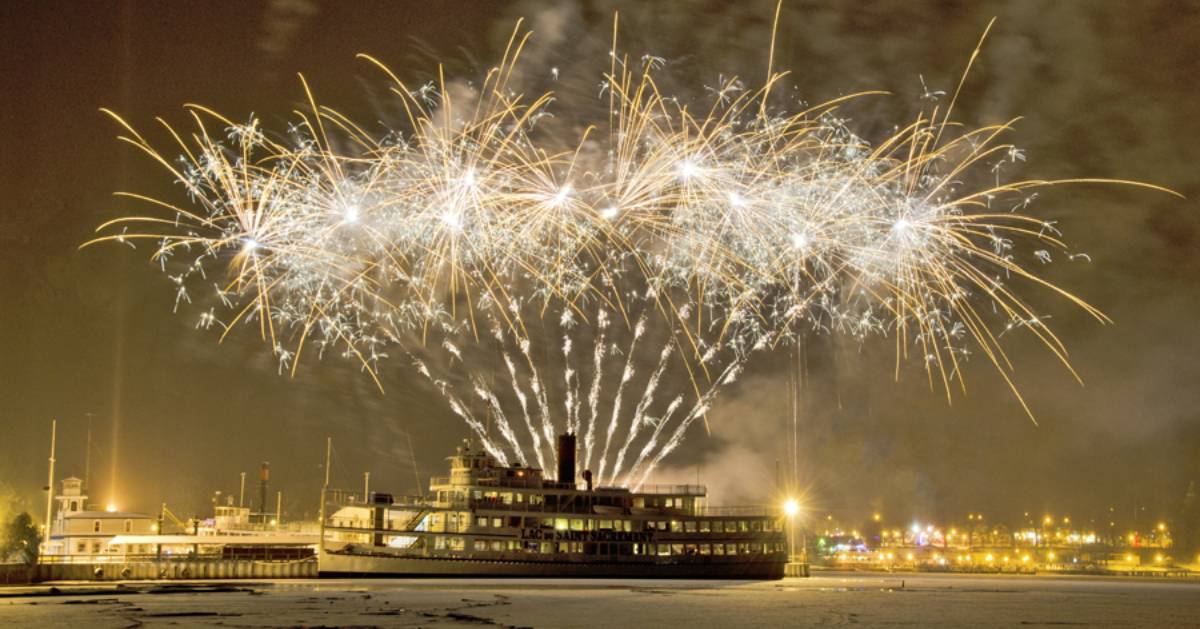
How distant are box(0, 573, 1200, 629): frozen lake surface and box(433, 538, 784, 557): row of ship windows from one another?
3.30m

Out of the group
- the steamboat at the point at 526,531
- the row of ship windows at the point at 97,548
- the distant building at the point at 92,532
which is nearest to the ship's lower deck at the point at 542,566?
the steamboat at the point at 526,531

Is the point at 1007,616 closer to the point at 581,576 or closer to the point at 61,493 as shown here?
the point at 581,576

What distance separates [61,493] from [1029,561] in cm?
14068

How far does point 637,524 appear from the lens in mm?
70438

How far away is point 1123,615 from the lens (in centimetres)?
4559

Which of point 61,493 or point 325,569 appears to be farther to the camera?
point 61,493

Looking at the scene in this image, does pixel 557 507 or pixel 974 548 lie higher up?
pixel 557 507

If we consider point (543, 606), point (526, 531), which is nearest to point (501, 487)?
point (526, 531)

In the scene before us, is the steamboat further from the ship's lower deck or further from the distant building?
the distant building

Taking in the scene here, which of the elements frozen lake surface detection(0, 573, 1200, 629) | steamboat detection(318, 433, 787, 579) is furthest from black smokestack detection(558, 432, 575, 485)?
frozen lake surface detection(0, 573, 1200, 629)

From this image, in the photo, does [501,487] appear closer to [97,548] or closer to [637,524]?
[637,524]

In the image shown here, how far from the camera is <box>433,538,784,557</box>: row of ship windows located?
218 feet

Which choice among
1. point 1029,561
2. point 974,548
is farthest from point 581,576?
point 974,548

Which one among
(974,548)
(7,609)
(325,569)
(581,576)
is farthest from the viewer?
(974,548)
